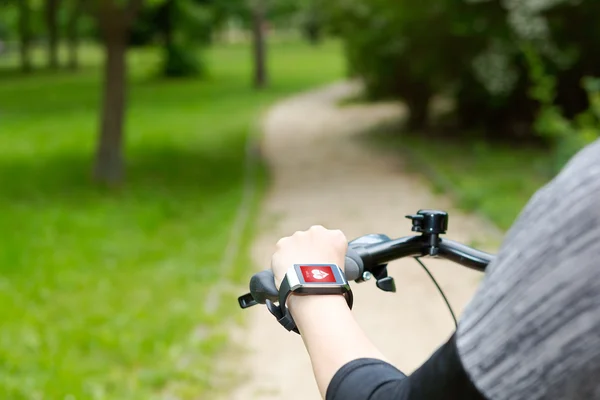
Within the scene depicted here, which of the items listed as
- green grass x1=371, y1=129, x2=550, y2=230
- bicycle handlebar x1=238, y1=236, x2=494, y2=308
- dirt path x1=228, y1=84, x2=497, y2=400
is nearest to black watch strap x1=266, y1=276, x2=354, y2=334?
bicycle handlebar x1=238, y1=236, x2=494, y2=308

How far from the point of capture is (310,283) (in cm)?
133

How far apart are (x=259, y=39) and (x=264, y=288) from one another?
1084 inches

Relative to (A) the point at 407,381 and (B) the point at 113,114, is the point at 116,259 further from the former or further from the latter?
(A) the point at 407,381

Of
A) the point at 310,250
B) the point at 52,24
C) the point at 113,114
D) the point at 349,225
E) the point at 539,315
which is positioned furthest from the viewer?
the point at 52,24

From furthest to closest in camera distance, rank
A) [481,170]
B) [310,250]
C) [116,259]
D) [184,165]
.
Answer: [184,165]
[481,170]
[116,259]
[310,250]

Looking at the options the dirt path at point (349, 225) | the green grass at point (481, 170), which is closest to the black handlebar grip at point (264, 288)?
the dirt path at point (349, 225)

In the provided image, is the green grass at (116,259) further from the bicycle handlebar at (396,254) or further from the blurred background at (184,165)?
the bicycle handlebar at (396,254)

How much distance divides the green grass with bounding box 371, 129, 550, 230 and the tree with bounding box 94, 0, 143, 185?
4494 millimetres

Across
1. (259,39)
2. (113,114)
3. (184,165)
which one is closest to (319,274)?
(113,114)

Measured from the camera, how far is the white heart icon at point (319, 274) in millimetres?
1348

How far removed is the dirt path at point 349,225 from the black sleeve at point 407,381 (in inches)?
139

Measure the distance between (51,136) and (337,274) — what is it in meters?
16.2

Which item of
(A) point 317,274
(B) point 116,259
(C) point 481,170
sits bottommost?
(B) point 116,259

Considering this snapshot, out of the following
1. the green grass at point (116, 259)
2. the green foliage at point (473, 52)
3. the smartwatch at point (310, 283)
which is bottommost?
the green grass at point (116, 259)
